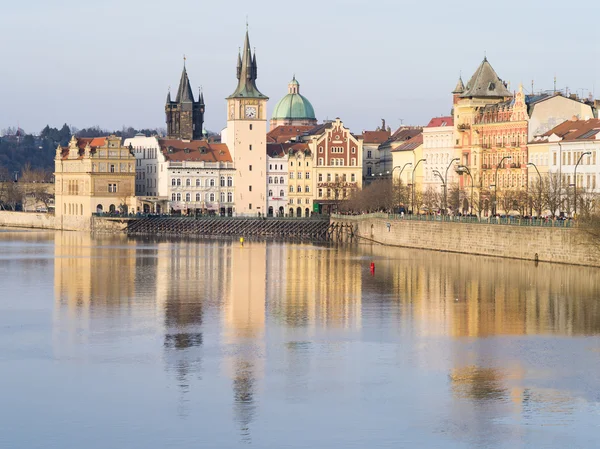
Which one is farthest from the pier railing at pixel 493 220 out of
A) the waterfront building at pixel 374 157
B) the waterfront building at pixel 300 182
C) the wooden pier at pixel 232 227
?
the waterfront building at pixel 374 157

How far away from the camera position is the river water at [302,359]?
116ft

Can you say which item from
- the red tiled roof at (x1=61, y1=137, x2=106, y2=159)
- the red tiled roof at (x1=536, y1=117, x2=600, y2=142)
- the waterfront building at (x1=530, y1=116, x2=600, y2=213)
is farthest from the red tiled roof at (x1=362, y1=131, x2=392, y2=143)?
the waterfront building at (x1=530, y1=116, x2=600, y2=213)

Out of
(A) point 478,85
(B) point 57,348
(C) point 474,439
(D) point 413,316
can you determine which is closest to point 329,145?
(A) point 478,85

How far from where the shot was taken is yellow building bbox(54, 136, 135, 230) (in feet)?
494

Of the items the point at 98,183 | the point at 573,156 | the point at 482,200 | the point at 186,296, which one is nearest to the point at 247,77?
the point at 98,183

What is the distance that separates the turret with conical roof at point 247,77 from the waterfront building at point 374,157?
1749cm

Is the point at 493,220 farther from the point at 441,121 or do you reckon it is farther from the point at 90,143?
the point at 90,143

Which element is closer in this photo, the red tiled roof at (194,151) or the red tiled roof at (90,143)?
the red tiled roof at (194,151)

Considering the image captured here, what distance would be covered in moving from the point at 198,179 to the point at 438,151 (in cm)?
2925

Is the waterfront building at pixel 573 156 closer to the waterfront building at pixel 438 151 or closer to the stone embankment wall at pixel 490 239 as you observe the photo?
the stone embankment wall at pixel 490 239

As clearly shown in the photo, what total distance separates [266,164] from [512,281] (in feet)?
275

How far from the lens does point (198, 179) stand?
496 feet

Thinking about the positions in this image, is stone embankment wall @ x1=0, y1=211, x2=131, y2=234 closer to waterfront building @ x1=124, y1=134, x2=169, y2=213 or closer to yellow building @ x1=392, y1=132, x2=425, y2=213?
waterfront building @ x1=124, y1=134, x2=169, y2=213

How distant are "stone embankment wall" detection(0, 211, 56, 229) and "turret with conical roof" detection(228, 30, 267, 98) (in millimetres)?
25033
